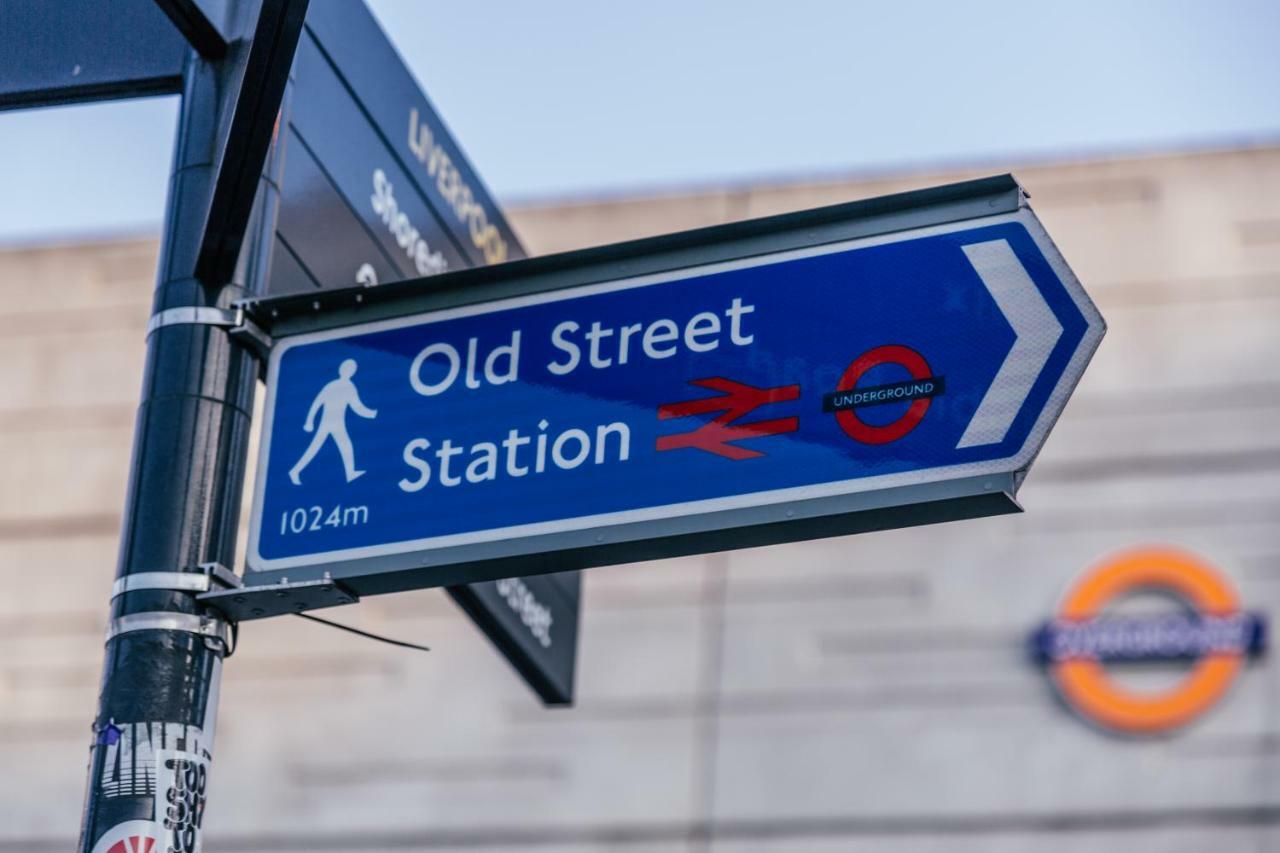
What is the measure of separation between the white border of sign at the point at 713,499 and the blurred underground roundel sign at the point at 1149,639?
11.2 meters

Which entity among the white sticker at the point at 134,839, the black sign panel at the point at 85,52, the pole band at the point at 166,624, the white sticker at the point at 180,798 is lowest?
the white sticker at the point at 134,839

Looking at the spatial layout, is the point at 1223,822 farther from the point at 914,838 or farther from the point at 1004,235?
the point at 1004,235

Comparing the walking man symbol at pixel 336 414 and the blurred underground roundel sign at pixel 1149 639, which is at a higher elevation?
the blurred underground roundel sign at pixel 1149 639

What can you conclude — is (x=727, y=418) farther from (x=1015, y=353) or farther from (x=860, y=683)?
(x=860, y=683)

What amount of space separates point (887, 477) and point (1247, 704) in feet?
37.8

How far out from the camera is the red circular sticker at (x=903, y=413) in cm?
321

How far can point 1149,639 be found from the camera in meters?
14.2

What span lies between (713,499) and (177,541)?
907 mm

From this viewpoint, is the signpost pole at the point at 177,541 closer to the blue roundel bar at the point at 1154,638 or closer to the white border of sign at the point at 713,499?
the white border of sign at the point at 713,499

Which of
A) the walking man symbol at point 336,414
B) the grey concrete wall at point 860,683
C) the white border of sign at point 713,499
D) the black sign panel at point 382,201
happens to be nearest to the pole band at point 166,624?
the white border of sign at point 713,499

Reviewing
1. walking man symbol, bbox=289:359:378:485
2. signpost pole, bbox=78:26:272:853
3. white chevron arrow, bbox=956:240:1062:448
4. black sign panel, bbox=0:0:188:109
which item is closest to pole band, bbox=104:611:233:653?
signpost pole, bbox=78:26:272:853

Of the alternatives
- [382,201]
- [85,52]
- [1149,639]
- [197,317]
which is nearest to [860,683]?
[1149,639]

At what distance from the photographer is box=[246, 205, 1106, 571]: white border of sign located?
3.12 metres

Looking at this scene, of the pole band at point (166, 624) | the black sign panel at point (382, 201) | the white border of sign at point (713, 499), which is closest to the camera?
the white border of sign at point (713, 499)
